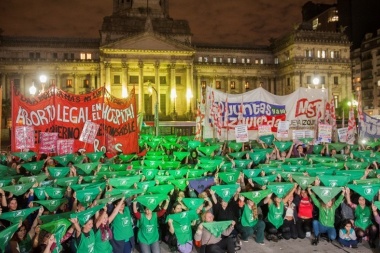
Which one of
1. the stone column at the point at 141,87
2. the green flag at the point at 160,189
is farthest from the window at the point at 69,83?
the green flag at the point at 160,189

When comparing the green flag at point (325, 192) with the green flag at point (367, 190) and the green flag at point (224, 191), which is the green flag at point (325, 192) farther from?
the green flag at point (224, 191)

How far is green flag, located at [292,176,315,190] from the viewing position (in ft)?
38.8

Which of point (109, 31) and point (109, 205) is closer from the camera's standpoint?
point (109, 205)

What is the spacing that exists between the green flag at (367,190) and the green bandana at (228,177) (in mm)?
3687

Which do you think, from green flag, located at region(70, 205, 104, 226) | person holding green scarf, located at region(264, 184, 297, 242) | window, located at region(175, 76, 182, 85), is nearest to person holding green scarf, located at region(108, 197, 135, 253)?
green flag, located at region(70, 205, 104, 226)

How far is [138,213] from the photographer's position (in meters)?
10.2

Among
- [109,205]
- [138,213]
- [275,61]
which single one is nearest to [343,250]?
[138,213]

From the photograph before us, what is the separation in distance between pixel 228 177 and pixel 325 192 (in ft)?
10.3

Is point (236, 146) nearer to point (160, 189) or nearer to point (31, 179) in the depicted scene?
point (160, 189)

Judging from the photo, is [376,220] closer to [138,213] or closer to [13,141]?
[138,213]

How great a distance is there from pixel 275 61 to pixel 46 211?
6630 centimetres

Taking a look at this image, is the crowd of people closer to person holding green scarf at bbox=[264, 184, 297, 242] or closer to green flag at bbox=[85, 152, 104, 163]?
person holding green scarf at bbox=[264, 184, 297, 242]

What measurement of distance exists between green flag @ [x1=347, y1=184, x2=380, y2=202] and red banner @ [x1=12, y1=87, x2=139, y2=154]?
963 centimetres

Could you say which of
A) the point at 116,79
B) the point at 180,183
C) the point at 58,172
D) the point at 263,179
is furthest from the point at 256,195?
the point at 116,79
